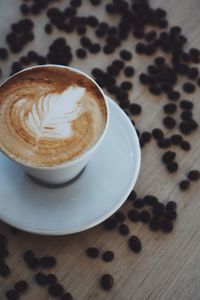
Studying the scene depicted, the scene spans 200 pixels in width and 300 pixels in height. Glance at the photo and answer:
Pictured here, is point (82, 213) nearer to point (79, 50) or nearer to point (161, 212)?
point (161, 212)

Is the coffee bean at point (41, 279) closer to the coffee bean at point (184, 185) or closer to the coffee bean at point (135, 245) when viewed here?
the coffee bean at point (135, 245)

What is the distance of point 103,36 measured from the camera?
5.00 ft

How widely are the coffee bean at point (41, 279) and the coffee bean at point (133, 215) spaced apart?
282 millimetres

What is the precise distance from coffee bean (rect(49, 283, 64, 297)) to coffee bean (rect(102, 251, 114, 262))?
14 centimetres

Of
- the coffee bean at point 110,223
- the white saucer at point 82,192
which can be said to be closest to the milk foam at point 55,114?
the white saucer at point 82,192

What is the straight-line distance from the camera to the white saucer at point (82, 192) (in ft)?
3.44

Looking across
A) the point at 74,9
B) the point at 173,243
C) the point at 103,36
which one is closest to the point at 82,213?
the point at 173,243

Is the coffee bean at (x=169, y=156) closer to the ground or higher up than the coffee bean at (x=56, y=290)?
higher up

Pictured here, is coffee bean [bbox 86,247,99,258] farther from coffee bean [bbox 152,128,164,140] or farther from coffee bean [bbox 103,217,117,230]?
coffee bean [bbox 152,128,164,140]

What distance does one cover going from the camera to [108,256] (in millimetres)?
1095

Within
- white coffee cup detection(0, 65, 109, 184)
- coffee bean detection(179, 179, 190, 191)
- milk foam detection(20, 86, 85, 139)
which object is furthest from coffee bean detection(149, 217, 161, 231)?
milk foam detection(20, 86, 85, 139)

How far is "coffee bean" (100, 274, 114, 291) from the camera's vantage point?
3.48ft

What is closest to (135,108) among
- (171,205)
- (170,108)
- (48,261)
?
(170,108)

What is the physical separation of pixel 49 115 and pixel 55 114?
0.05 feet
